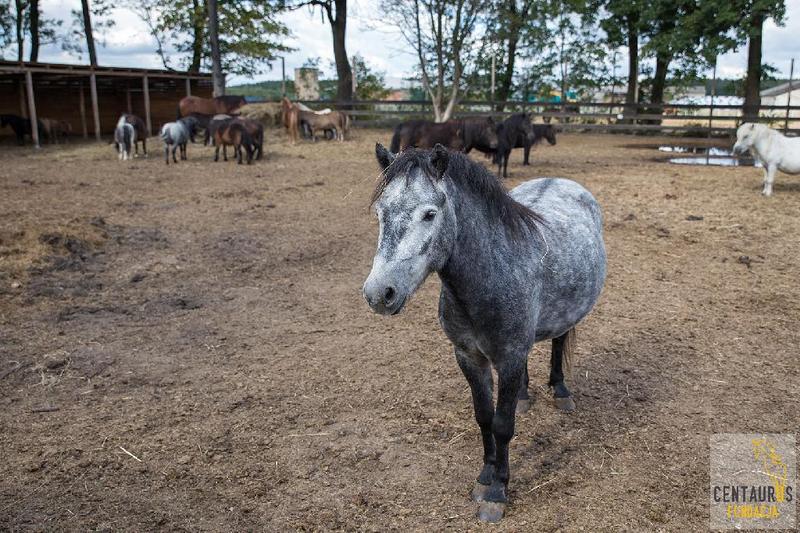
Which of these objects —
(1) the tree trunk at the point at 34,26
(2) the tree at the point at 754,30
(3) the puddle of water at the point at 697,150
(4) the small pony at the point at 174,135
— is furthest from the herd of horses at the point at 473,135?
(1) the tree trunk at the point at 34,26

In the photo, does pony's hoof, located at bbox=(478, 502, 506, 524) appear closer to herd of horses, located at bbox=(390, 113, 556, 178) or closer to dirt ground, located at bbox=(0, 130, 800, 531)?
dirt ground, located at bbox=(0, 130, 800, 531)

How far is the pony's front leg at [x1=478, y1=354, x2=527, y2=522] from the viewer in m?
2.67

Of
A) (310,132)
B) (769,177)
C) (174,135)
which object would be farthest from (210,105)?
(769,177)

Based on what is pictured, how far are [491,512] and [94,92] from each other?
2054cm

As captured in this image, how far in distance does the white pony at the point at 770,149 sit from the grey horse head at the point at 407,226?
10.1m

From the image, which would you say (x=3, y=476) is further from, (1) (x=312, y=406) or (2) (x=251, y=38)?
(2) (x=251, y=38)

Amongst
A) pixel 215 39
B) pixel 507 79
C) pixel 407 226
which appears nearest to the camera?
pixel 407 226

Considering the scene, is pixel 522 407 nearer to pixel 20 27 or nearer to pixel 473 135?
pixel 473 135

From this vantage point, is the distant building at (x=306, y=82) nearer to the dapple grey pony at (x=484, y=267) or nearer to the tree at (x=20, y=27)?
the tree at (x=20, y=27)

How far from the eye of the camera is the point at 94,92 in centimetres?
1891

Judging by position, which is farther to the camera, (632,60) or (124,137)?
(632,60)

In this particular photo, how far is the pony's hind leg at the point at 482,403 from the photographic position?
9.22 ft

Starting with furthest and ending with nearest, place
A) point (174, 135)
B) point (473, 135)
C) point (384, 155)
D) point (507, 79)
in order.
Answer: point (507, 79) < point (174, 135) < point (473, 135) < point (384, 155)

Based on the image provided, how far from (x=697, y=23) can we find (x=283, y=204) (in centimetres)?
1762
